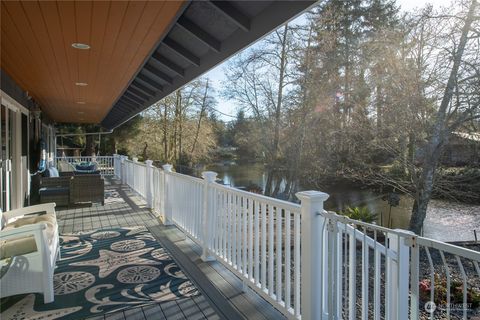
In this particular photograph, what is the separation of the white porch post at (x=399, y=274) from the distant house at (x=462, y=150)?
6903 millimetres

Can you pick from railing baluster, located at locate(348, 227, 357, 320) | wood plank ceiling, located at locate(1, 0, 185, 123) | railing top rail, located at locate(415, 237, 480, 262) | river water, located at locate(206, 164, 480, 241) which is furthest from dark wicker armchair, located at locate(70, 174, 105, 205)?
railing top rail, located at locate(415, 237, 480, 262)

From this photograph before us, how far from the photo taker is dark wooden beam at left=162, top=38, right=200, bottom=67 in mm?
3619

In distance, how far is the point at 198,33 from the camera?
319 cm

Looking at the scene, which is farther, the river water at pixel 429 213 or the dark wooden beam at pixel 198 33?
the river water at pixel 429 213

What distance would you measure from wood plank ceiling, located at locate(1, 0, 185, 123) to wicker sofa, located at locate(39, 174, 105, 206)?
7.04ft

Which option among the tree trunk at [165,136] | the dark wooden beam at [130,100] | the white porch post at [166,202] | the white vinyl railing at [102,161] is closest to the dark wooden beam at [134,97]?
the dark wooden beam at [130,100]

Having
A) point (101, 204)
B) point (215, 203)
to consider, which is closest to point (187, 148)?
point (101, 204)

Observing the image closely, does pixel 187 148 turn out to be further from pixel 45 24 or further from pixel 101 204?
pixel 45 24

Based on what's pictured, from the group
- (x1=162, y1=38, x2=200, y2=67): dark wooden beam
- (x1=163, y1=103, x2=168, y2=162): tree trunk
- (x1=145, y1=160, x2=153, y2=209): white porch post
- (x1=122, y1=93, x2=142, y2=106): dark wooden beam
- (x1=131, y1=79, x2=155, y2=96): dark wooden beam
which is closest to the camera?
(x1=162, y1=38, x2=200, y2=67): dark wooden beam

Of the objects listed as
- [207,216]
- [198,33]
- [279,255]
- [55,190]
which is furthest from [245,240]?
[55,190]

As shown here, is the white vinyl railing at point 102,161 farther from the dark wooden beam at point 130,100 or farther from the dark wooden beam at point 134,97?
the dark wooden beam at point 134,97

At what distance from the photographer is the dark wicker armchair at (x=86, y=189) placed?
261 inches

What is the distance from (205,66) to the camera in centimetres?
380

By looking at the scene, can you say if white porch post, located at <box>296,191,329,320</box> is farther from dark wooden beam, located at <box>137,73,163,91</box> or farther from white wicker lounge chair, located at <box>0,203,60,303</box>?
dark wooden beam, located at <box>137,73,163,91</box>
